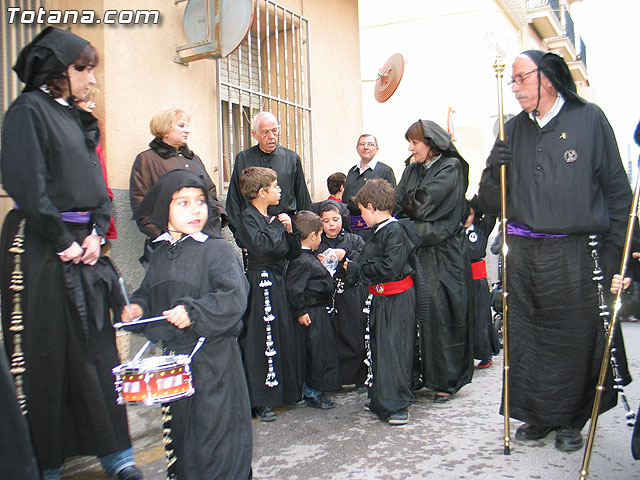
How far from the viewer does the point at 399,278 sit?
4.64 meters

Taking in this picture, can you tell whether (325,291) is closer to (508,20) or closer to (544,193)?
(544,193)

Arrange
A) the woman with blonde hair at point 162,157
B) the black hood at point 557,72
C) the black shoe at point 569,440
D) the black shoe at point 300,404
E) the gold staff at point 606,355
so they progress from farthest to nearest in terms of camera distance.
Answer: the black shoe at point 300,404
the woman with blonde hair at point 162,157
the black hood at point 557,72
the black shoe at point 569,440
the gold staff at point 606,355

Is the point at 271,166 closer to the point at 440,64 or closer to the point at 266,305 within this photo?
the point at 266,305

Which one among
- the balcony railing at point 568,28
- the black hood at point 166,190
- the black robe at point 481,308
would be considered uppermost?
the balcony railing at point 568,28

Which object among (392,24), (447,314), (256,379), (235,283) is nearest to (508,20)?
(392,24)

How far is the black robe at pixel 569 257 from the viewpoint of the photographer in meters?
3.79

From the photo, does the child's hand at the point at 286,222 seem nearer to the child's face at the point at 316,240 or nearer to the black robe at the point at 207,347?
the child's face at the point at 316,240

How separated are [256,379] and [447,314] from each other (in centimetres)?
164

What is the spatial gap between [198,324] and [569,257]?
2353 mm

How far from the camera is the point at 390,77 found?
8727mm

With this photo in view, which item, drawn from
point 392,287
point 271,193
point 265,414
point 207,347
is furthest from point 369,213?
point 207,347

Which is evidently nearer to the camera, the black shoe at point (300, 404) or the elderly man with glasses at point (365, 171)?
the black shoe at point (300, 404)

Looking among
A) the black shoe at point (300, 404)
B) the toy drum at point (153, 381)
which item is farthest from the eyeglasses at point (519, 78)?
the black shoe at point (300, 404)

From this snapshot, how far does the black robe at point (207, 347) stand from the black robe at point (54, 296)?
1.90ft
